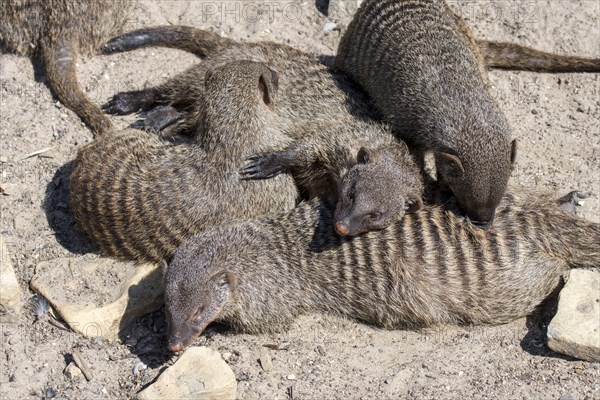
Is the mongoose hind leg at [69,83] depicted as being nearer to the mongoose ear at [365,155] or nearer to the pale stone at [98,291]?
the pale stone at [98,291]

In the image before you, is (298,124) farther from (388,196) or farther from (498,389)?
(498,389)

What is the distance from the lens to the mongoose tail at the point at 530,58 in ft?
16.7

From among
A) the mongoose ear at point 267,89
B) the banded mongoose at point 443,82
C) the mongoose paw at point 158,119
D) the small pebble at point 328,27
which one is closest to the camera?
the banded mongoose at point 443,82

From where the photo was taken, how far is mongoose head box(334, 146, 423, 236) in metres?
3.84

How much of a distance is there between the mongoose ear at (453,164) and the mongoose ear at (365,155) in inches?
13.3

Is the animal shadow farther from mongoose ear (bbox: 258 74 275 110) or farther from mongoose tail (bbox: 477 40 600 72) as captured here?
mongoose tail (bbox: 477 40 600 72)

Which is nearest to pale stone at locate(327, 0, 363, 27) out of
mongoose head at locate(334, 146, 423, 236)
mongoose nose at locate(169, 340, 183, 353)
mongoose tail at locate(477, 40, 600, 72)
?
mongoose tail at locate(477, 40, 600, 72)

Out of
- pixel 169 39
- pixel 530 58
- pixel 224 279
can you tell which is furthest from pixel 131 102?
pixel 530 58

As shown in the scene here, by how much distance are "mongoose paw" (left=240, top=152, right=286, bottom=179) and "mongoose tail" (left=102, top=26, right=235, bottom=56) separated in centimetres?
120

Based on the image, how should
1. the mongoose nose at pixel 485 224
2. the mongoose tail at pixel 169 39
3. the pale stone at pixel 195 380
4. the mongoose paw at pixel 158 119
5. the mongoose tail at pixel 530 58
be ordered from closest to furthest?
the pale stone at pixel 195 380 → the mongoose nose at pixel 485 224 → the mongoose paw at pixel 158 119 → the mongoose tail at pixel 530 58 → the mongoose tail at pixel 169 39

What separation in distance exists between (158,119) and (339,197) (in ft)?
4.63

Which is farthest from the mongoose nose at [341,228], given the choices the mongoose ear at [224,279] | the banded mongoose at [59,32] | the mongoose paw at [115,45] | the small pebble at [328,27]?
the mongoose paw at [115,45]

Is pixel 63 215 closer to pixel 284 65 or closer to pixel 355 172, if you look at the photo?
pixel 284 65

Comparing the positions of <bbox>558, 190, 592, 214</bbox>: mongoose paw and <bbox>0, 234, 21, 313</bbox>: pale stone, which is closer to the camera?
<bbox>0, 234, 21, 313</bbox>: pale stone
